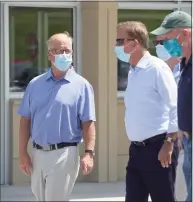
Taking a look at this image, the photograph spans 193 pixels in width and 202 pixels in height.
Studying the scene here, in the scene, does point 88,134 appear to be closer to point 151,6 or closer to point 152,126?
point 152,126

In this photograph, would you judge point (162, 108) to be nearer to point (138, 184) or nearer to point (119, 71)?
Result: point (138, 184)

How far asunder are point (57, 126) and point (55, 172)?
37 centimetres

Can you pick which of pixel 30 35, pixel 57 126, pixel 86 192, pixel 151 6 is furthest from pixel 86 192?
pixel 57 126

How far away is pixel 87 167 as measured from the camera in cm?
557

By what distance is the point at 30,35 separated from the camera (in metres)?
9.02

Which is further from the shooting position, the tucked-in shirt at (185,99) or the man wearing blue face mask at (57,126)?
the man wearing blue face mask at (57,126)

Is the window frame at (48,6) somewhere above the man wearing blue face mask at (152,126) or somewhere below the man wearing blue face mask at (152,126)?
above

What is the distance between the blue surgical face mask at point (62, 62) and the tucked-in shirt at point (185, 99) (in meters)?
1.07

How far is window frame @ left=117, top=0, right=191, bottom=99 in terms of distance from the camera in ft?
30.1

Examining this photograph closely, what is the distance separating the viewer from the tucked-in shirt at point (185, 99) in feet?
16.4

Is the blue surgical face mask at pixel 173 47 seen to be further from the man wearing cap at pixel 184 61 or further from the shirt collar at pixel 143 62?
the shirt collar at pixel 143 62

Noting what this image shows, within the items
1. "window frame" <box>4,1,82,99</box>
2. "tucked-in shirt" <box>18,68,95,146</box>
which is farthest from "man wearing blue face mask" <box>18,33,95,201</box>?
"window frame" <box>4,1,82,99</box>

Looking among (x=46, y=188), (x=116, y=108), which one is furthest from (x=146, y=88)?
(x=116, y=108)

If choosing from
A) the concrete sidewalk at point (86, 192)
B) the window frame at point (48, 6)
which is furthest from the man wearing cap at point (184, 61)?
the window frame at point (48, 6)
